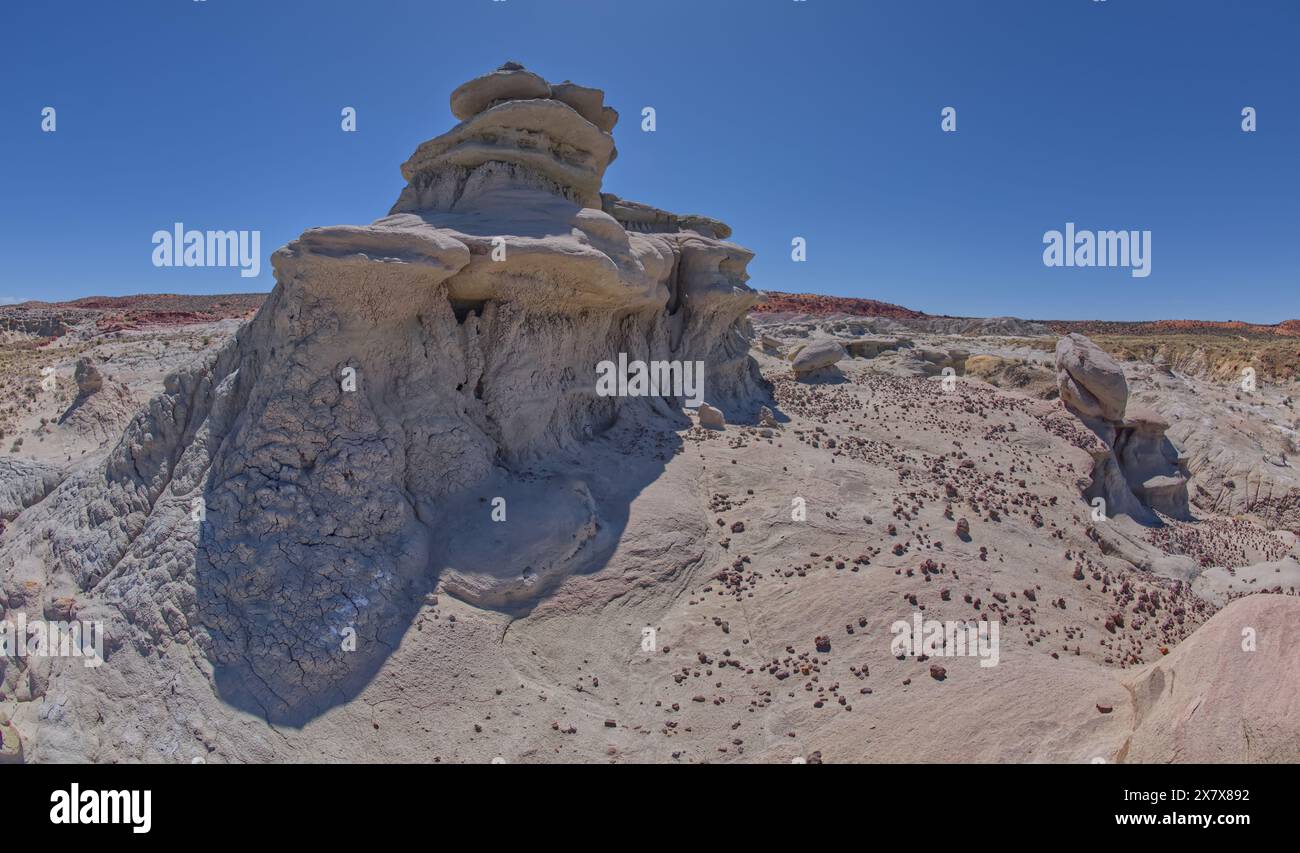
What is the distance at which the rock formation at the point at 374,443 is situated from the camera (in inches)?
257

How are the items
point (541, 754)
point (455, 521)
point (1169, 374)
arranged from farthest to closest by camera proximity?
1. point (1169, 374)
2. point (455, 521)
3. point (541, 754)

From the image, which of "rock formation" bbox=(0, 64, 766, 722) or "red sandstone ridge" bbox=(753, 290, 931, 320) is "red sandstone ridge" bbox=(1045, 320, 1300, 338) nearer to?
"red sandstone ridge" bbox=(753, 290, 931, 320)

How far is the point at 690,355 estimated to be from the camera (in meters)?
14.8

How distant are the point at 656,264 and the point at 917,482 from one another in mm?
5877

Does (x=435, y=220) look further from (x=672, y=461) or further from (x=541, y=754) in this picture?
(x=541, y=754)

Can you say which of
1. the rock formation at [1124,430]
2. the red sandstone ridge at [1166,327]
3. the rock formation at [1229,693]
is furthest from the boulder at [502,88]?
the red sandstone ridge at [1166,327]

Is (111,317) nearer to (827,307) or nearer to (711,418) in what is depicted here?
(711,418)

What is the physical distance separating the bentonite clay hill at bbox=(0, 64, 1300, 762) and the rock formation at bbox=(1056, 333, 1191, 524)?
1761 mm

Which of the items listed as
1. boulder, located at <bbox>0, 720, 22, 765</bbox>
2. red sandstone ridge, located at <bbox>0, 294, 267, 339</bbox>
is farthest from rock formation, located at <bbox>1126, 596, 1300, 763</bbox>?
Answer: red sandstone ridge, located at <bbox>0, 294, 267, 339</bbox>

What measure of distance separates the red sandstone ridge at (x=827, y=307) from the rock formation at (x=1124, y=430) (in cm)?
3881

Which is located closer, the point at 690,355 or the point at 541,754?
the point at 541,754

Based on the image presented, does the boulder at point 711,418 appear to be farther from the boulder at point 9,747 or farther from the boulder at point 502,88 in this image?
the boulder at point 9,747

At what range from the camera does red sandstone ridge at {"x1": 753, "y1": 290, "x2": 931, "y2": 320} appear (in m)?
56.7
